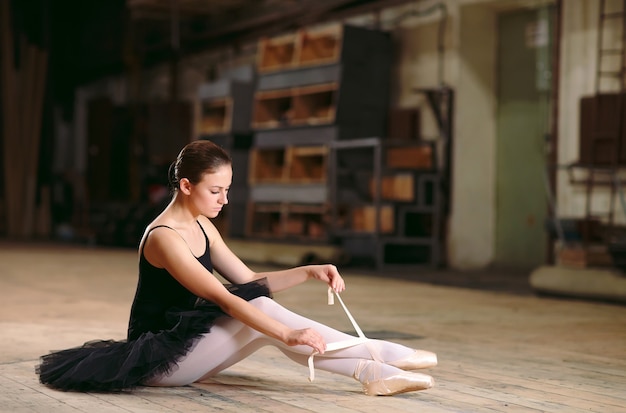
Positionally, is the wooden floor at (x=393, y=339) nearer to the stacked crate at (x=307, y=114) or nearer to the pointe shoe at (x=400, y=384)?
the pointe shoe at (x=400, y=384)

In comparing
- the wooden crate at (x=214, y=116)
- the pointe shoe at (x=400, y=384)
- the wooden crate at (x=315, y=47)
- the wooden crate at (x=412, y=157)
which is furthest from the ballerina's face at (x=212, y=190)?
the wooden crate at (x=214, y=116)

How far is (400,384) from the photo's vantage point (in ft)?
10.4

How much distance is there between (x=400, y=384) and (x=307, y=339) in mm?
403

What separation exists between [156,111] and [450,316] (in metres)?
9.96

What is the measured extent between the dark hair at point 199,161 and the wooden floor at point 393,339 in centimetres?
76

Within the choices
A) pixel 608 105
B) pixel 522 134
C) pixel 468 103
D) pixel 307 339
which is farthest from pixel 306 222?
pixel 307 339

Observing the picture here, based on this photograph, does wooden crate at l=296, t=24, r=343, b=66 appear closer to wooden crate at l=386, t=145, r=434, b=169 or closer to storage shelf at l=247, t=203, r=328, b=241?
wooden crate at l=386, t=145, r=434, b=169

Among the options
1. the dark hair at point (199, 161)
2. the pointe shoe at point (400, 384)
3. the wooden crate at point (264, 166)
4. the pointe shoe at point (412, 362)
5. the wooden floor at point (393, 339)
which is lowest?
the wooden floor at point (393, 339)

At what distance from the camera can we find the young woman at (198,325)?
125 inches

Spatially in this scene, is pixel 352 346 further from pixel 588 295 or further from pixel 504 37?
pixel 504 37

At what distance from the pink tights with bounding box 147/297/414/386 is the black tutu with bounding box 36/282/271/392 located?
40 mm

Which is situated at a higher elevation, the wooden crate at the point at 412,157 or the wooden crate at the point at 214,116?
the wooden crate at the point at 214,116

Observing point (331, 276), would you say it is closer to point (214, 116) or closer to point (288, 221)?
point (288, 221)

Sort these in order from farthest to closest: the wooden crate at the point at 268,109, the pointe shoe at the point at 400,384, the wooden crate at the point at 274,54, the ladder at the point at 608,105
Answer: the wooden crate at the point at 268,109, the wooden crate at the point at 274,54, the ladder at the point at 608,105, the pointe shoe at the point at 400,384
